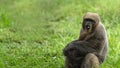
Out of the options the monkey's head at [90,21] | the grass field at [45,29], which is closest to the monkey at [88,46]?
the monkey's head at [90,21]

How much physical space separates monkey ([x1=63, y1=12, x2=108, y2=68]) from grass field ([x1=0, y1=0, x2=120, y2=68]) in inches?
34.8

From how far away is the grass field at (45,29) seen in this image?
30.5 feet

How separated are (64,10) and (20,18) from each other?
1.53 meters

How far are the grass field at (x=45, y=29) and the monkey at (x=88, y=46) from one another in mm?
883

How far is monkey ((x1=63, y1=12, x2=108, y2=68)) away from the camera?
7.89 meters

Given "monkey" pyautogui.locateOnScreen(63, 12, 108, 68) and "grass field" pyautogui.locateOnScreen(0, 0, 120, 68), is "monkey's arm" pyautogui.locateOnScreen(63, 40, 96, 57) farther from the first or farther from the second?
"grass field" pyautogui.locateOnScreen(0, 0, 120, 68)

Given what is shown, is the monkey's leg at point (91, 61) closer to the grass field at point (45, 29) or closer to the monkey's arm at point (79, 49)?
the monkey's arm at point (79, 49)

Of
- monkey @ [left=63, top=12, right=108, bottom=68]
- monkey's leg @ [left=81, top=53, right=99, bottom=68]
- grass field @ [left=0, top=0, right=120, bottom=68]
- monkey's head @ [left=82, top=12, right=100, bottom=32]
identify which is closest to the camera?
monkey's leg @ [left=81, top=53, right=99, bottom=68]

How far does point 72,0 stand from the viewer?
50.1 feet

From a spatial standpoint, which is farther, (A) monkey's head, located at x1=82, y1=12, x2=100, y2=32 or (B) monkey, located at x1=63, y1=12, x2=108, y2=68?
(A) monkey's head, located at x1=82, y1=12, x2=100, y2=32

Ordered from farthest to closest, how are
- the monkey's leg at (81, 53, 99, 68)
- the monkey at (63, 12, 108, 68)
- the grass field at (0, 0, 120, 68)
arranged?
the grass field at (0, 0, 120, 68)
the monkey at (63, 12, 108, 68)
the monkey's leg at (81, 53, 99, 68)

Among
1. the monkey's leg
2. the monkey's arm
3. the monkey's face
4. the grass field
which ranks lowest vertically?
the grass field

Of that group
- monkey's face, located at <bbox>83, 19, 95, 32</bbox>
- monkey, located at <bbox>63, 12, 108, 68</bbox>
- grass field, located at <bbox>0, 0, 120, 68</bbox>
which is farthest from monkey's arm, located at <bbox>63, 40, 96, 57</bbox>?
grass field, located at <bbox>0, 0, 120, 68</bbox>

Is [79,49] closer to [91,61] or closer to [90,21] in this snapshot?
[91,61]
